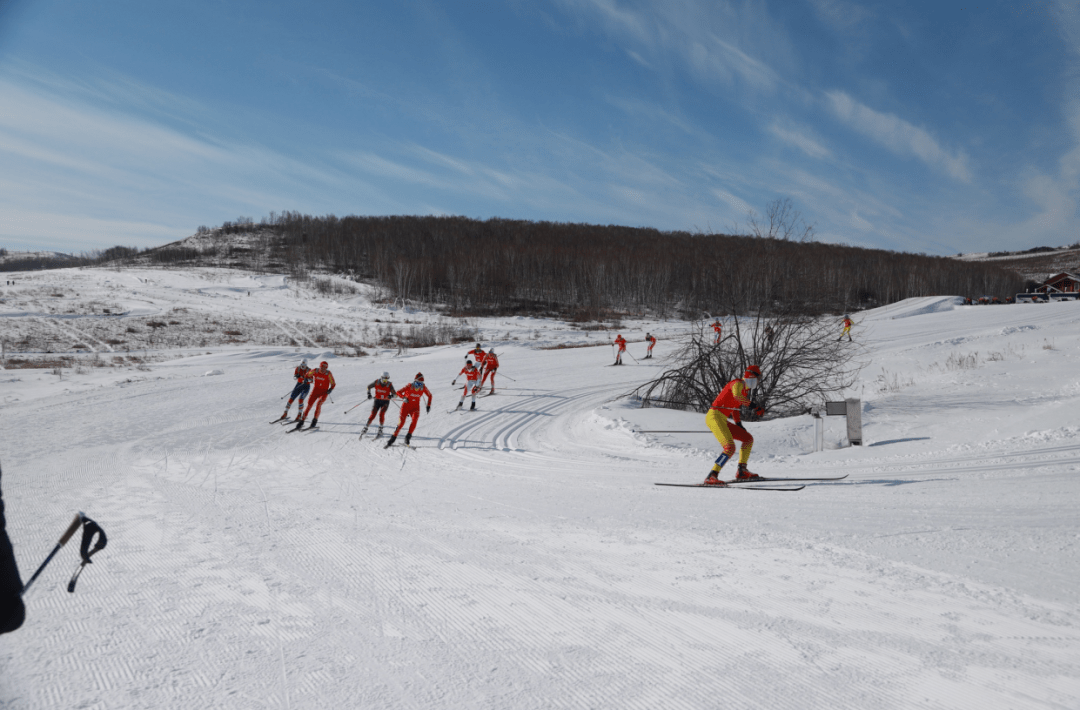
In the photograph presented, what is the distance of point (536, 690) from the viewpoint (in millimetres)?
3104

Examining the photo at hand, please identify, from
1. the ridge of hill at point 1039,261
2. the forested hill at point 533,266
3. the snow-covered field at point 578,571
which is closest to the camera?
the snow-covered field at point 578,571

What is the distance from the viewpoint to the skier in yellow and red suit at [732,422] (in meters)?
8.34

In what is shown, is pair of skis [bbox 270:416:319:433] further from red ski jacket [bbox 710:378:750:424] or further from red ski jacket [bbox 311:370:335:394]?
red ski jacket [bbox 710:378:750:424]

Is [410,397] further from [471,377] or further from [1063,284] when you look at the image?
[1063,284]

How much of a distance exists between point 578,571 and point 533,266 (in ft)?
328

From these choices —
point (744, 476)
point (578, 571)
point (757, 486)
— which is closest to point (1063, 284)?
point (744, 476)

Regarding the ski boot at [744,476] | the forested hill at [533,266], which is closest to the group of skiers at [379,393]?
the ski boot at [744,476]

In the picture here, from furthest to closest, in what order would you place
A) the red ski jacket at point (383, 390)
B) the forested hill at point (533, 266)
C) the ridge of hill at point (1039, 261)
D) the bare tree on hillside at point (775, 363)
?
the ridge of hill at point (1039, 261), the forested hill at point (533, 266), the bare tree on hillside at point (775, 363), the red ski jacket at point (383, 390)

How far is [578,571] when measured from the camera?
4.92 m

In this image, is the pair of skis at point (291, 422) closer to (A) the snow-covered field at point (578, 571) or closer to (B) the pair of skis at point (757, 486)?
(A) the snow-covered field at point (578, 571)

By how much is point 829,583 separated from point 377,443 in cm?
1131

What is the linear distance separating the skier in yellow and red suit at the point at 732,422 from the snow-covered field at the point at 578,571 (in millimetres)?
828

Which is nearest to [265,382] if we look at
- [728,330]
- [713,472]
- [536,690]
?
[728,330]

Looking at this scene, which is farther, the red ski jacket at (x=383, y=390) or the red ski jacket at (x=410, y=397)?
the red ski jacket at (x=383, y=390)
